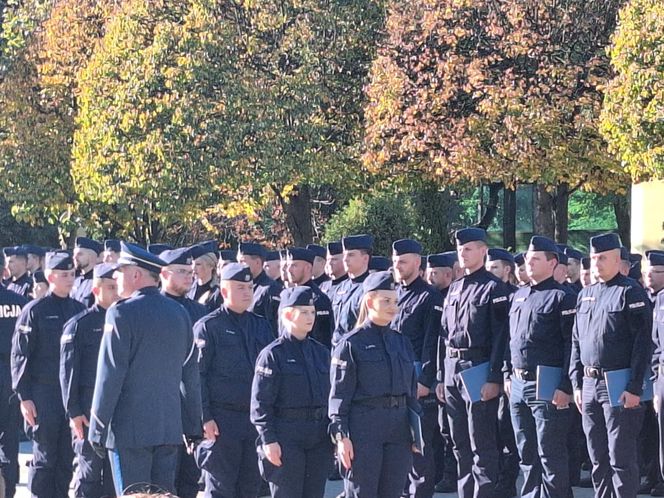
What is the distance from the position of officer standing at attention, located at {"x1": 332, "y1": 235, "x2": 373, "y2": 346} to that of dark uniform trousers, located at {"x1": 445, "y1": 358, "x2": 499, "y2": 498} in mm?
1527

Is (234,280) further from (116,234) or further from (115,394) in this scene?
(116,234)

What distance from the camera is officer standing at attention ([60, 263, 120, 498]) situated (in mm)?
9492

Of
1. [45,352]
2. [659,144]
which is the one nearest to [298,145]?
[659,144]

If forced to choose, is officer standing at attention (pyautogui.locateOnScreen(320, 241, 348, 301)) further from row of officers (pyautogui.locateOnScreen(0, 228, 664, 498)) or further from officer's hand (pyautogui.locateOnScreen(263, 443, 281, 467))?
officer's hand (pyautogui.locateOnScreen(263, 443, 281, 467))

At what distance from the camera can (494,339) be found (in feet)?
35.7

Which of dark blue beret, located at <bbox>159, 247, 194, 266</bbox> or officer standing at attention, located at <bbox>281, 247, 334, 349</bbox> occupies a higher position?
dark blue beret, located at <bbox>159, 247, 194, 266</bbox>

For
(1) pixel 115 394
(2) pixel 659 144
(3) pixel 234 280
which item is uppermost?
(2) pixel 659 144

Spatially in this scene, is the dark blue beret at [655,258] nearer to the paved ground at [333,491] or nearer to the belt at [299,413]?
the paved ground at [333,491]

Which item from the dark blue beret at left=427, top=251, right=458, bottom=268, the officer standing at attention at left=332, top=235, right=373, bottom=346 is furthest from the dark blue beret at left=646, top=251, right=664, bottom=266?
the officer standing at attention at left=332, top=235, right=373, bottom=346

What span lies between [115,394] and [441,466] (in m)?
4.98

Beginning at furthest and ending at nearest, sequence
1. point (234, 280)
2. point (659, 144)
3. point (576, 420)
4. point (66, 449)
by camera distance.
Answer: point (659, 144), point (576, 420), point (66, 449), point (234, 280)

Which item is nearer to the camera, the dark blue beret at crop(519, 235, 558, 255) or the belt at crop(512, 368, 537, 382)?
the belt at crop(512, 368, 537, 382)

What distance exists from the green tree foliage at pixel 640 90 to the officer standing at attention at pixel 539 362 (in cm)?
715

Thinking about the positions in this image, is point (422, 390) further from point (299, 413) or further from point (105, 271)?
point (105, 271)
